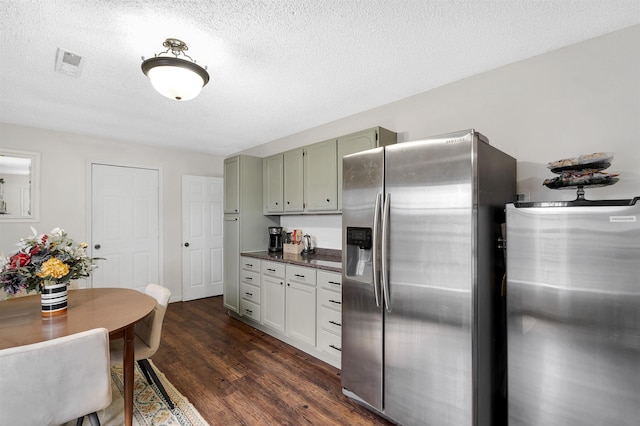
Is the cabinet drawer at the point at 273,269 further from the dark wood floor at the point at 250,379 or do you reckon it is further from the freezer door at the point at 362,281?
the freezer door at the point at 362,281

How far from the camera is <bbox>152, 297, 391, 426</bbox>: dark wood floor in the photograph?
6.42 feet

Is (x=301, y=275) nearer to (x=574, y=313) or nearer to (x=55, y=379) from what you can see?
(x=55, y=379)

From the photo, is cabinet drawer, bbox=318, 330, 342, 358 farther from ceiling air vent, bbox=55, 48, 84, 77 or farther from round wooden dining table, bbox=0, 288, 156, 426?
ceiling air vent, bbox=55, 48, 84, 77

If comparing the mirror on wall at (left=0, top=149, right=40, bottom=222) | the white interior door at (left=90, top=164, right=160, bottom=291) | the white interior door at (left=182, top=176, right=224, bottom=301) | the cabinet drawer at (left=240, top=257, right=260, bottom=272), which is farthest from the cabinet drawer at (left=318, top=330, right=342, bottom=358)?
the mirror on wall at (left=0, top=149, right=40, bottom=222)

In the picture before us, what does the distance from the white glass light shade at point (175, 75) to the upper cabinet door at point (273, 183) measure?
183 cm

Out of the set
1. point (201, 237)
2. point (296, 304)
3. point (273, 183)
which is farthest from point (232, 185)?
point (296, 304)

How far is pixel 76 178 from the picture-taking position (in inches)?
149

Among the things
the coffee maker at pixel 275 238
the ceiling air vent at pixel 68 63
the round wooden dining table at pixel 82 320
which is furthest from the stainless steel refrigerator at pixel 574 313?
the ceiling air vent at pixel 68 63

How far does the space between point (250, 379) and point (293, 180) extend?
2154 millimetres

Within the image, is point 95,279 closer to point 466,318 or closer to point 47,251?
point 47,251

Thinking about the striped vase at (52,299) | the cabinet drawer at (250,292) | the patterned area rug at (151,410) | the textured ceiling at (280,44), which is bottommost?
the patterned area rug at (151,410)

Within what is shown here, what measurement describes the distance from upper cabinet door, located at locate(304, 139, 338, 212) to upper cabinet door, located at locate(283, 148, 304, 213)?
0.09m

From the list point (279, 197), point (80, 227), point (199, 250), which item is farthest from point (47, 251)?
point (199, 250)

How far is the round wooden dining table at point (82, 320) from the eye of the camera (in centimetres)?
151
